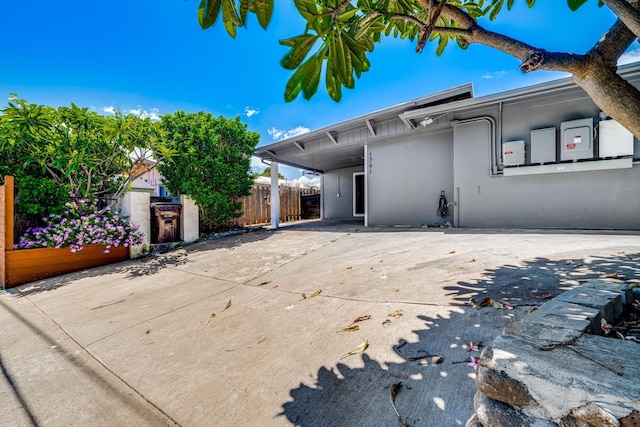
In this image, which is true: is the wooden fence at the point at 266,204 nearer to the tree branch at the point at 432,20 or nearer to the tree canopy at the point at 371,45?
the tree canopy at the point at 371,45

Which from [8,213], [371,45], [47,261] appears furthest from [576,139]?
[8,213]

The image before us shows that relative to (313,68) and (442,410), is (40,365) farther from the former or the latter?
(313,68)

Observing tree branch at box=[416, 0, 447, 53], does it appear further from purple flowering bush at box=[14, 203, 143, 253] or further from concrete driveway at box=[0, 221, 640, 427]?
purple flowering bush at box=[14, 203, 143, 253]

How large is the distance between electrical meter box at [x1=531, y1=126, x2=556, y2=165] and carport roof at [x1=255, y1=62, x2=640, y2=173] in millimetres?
825

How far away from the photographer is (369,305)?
7.98 ft

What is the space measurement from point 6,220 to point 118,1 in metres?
4.56

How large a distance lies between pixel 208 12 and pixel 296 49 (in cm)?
60

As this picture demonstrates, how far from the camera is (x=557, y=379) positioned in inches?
34.5

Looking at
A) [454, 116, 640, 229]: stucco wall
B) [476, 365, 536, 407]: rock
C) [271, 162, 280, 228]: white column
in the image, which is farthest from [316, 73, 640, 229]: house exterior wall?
[476, 365, 536, 407]: rock

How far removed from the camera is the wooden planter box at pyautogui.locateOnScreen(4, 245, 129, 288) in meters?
4.37

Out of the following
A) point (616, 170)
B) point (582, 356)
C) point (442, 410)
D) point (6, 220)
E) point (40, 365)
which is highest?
point (616, 170)

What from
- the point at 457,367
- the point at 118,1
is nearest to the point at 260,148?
the point at 118,1

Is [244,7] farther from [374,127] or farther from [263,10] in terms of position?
[374,127]

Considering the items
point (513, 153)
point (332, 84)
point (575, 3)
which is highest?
point (575, 3)
